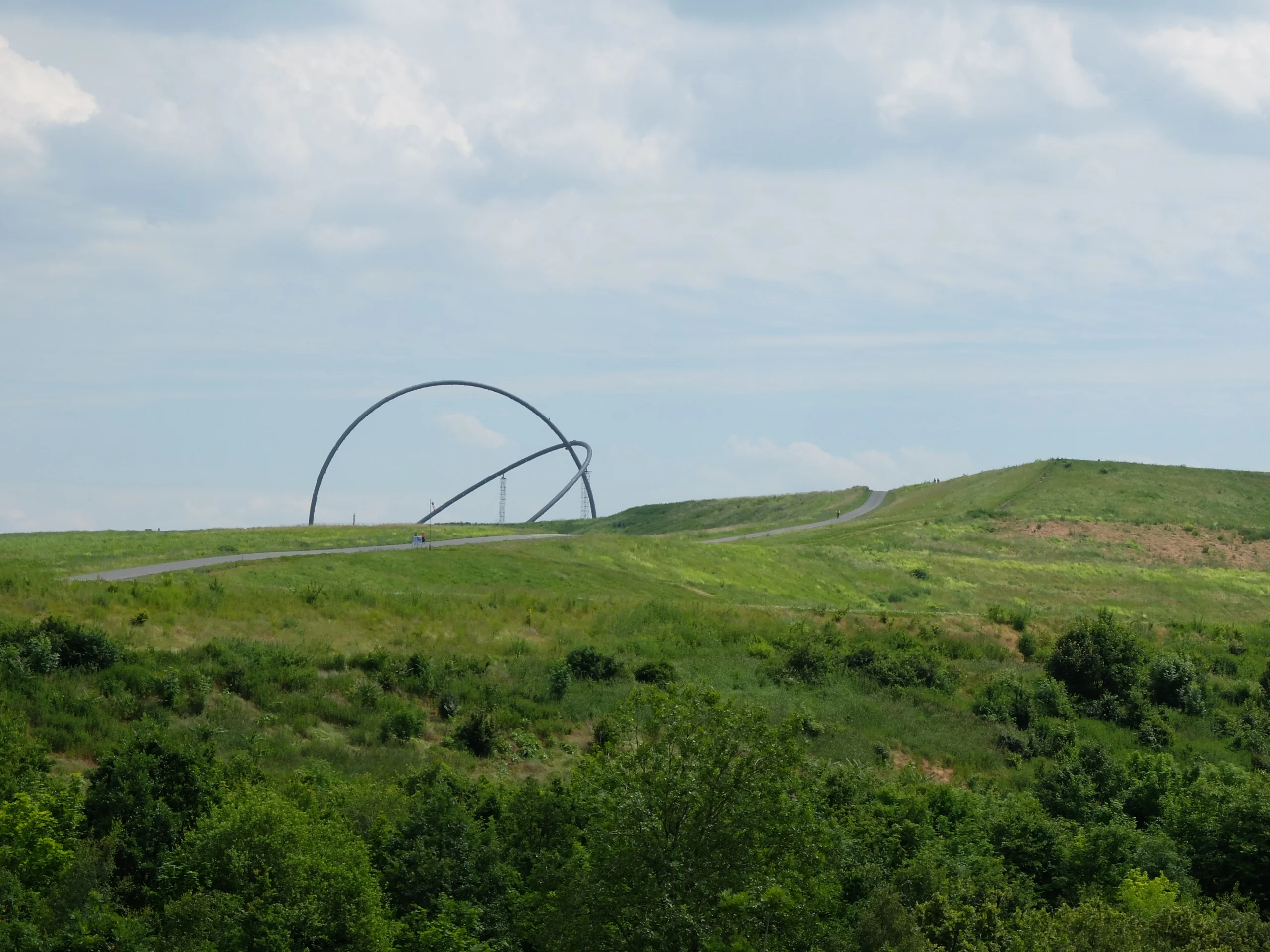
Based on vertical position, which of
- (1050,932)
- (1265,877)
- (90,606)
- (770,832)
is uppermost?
(90,606)

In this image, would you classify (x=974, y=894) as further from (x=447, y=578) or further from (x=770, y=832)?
(x=447, y=578)

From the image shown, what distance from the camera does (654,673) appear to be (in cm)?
4706

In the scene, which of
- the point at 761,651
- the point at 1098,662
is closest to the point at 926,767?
the point at 761,651

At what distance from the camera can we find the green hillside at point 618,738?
2386 cm

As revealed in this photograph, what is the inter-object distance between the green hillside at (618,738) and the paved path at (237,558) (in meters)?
2.41

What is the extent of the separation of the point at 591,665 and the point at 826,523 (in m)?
81.0

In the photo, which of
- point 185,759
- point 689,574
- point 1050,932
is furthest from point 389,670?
point 689,574

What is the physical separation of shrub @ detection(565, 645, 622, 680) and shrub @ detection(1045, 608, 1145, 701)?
21.2 m

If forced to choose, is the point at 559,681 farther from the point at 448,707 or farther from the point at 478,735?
the point at 478,735

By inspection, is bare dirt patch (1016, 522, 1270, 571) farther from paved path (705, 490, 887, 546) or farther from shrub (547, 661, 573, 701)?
shrub (547, 661, 573, 701)

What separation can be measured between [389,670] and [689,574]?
3649 centimetres

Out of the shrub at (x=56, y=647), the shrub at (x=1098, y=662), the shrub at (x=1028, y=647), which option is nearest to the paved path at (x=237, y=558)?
the shrub at (x=56, y=647)

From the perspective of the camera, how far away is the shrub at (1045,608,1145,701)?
53500mm

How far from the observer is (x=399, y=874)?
27.2 meters
